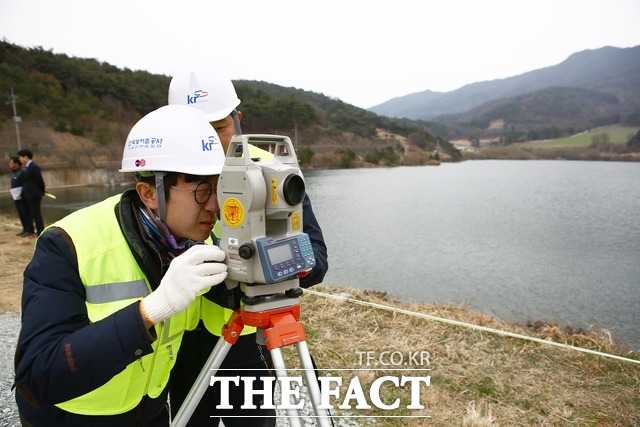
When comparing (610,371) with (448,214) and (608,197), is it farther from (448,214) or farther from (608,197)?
(608,197)

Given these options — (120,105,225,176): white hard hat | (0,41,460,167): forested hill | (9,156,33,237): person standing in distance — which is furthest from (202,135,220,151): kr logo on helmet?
(0,41,460,167): forested hill

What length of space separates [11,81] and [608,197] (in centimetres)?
5027

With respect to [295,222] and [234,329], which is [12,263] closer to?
[234,329]

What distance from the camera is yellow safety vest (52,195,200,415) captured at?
113cm

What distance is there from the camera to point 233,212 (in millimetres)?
1200

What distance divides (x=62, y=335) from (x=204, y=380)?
500 millimetres

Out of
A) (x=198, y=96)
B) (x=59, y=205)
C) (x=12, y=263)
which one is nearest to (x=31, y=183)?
(x=12, y=263)

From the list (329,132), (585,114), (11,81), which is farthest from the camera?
(585,114)

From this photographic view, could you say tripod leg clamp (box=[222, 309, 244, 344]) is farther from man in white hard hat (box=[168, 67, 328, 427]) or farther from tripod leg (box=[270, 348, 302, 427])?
man in white hard hat (box=[168, 67, 328, 427])

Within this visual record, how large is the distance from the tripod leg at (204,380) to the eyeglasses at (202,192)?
49cm

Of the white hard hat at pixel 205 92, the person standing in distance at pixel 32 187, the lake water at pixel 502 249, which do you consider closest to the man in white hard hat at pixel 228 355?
the white hard hat at pixel 205 92

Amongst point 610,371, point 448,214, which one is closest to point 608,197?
point 448,214

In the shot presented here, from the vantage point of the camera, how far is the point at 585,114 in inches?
3957

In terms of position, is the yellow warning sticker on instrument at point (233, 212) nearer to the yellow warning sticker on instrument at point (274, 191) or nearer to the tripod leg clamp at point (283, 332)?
the yellow warning sticker on instrument at point (274, 191)
